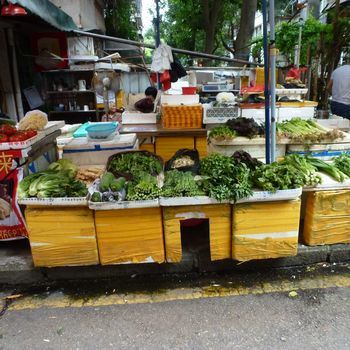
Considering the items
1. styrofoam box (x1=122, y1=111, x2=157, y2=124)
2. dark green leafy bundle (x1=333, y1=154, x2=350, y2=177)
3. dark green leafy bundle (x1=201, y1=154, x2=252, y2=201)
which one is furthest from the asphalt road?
styrofoam box (x1=122, y1=111, x2=157, y2=124)

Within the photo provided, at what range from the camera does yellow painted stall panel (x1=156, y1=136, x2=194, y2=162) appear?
21.5 feet

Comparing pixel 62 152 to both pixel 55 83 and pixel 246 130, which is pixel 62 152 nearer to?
pixel 246 130

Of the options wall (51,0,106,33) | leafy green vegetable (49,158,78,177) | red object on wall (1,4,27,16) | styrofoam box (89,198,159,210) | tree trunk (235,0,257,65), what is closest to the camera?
styrofoam box (89,198,159,210)

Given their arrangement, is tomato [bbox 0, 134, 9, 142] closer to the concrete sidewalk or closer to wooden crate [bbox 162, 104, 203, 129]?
the concrete sidewalk

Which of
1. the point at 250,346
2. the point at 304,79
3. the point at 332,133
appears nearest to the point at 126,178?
the point at 250,346

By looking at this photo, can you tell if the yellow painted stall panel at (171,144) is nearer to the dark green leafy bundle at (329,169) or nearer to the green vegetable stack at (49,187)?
the dark green leafy bundle at (329,169)

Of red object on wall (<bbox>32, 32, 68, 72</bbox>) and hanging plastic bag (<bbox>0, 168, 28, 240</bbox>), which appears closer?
hanging plastic bag (<bbox>0, 168, 28, 240</bbox>)

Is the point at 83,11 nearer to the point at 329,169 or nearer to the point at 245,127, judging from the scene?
the point at 245,127

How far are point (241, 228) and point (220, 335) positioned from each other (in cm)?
110

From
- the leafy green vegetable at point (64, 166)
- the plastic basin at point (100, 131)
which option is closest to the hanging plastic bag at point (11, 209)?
the leafy green vegetable at point (64, 166)

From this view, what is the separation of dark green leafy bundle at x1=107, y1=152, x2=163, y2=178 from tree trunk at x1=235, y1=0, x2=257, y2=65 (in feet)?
42.6

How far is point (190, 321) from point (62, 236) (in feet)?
5.09

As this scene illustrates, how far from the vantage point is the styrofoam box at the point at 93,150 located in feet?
16.8

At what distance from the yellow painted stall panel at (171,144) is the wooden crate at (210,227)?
3.15 meters
